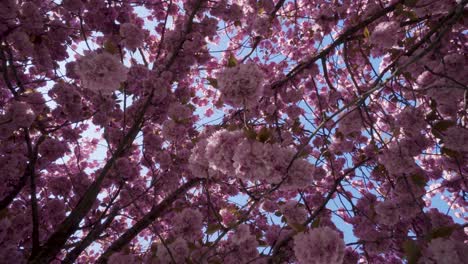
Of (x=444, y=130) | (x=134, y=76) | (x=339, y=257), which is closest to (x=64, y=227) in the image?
(x=134, y=76)

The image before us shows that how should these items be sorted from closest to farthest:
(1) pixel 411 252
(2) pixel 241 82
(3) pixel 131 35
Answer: (1) pixel 411 252, (2) pixel 241 82, (3) pixel 131 35

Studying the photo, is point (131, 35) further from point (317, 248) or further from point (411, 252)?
point (411, 252)

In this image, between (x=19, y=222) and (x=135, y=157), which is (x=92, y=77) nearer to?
(x=19, y=222)

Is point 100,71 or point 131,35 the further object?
point 131,35

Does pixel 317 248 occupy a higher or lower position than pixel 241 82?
lower

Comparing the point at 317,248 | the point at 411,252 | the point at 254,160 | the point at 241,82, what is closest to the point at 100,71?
the point at 241,82

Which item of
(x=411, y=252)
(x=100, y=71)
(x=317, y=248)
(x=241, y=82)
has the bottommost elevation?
(x=411, y=252)

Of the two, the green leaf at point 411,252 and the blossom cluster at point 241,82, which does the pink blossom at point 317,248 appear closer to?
the green leaf at point 411,252

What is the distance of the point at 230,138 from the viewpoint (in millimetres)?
1817

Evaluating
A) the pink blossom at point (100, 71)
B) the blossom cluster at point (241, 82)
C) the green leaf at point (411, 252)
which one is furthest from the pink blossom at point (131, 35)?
the green leaf at point (411, 252)

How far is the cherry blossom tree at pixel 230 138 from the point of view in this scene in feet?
6.20

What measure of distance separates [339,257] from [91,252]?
6.38 m

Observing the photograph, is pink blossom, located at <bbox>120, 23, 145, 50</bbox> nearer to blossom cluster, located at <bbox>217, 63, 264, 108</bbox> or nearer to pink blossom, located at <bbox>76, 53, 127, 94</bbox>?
pink blossom, located at <bbox>76, 53, 127, 94</bbox>

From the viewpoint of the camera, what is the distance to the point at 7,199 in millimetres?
3377
